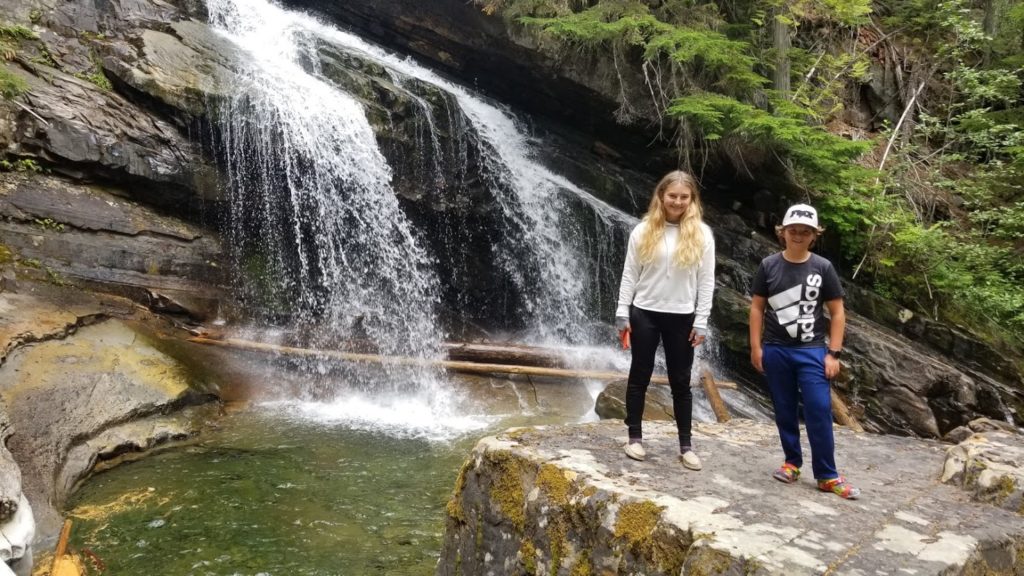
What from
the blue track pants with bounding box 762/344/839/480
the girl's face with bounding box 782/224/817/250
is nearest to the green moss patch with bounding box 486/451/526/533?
the blue track pants with bounding box 762/344/839/480

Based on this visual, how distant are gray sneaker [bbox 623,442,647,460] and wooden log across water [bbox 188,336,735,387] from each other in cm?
595

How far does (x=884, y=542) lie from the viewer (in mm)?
2475

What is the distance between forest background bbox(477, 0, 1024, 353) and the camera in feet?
34.9

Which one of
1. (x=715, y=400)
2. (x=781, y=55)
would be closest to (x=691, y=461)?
(x=715, y=400)

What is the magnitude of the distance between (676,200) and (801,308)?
89 centimetres

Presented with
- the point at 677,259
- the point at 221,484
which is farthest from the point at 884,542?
the point at 221,484

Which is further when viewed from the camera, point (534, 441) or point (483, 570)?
point (534, 441)

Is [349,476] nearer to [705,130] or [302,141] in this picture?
[302,141]

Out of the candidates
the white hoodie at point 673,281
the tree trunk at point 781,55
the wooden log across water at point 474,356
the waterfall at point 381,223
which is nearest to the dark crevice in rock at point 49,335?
the wooden log across water at point 474,356

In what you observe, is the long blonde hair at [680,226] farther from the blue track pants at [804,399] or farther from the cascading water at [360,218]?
the cascading water at [360,218]

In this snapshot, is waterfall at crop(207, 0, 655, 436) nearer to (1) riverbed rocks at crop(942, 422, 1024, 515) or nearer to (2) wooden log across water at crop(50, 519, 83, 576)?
(2) wooden log across water at crop(50, 519, 83, 576)

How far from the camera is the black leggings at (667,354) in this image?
135 inches

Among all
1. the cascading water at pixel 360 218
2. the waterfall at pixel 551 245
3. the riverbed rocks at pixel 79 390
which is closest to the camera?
the riverbed rocks at pixel 79 390

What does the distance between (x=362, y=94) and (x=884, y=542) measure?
1118 cm
